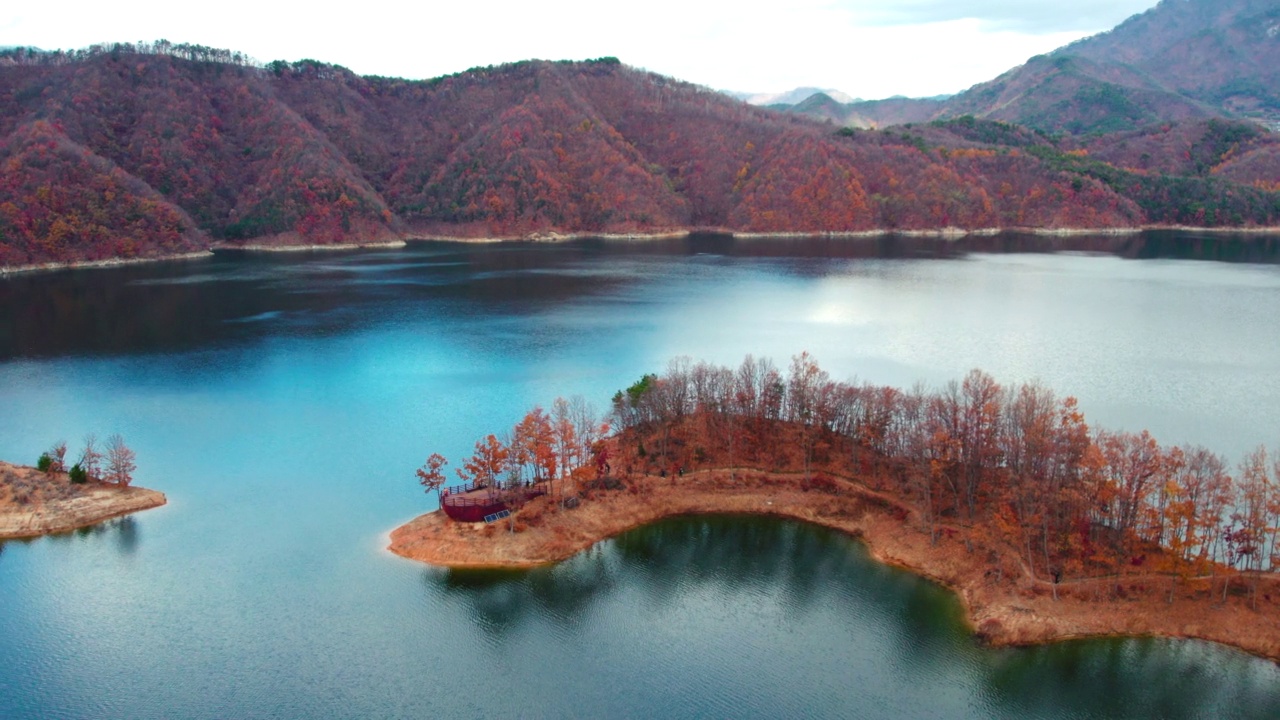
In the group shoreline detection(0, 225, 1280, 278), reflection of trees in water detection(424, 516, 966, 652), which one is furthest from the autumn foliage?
shoreline detection(0, 225, 1280, 278)

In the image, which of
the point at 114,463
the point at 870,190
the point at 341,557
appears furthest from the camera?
the point at 870,190

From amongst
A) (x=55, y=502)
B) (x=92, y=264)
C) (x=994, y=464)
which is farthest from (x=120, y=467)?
(x=92, y=264)

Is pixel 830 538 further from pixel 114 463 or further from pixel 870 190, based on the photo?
pixel 870 190

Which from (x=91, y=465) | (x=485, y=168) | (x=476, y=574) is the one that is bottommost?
(x=476, y=574)

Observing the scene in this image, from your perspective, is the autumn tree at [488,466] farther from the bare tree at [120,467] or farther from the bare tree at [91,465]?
the bare tree at [91,465]

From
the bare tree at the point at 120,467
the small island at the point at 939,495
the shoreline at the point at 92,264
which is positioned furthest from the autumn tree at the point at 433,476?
the shoreline at the point at 92,264

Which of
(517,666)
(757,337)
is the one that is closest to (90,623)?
(517,666)

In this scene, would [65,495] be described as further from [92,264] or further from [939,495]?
[92,264]
